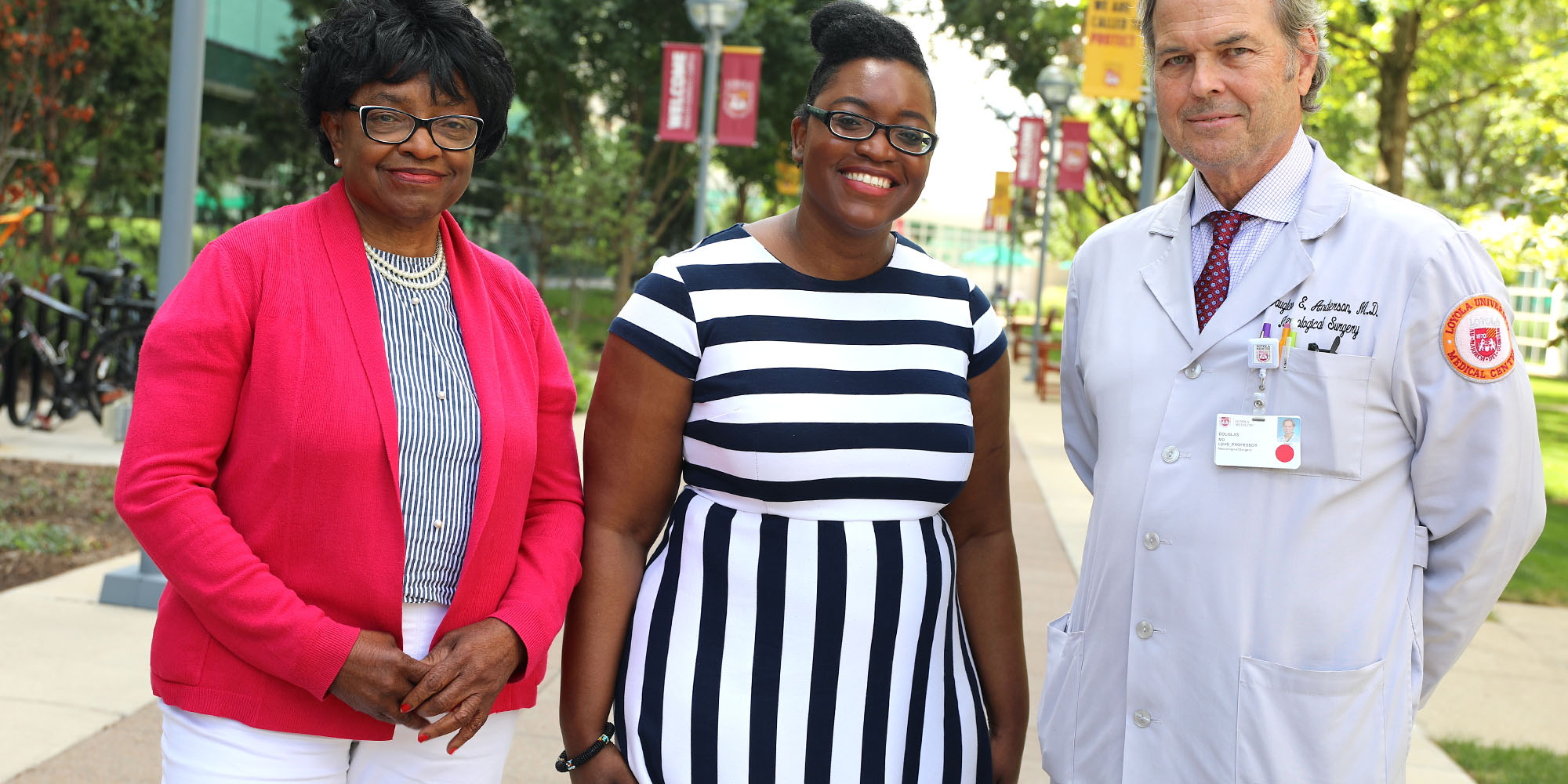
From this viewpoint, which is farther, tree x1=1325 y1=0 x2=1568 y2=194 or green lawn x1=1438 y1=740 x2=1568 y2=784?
tree x1=1325 y1=0 x2=1568 y2=194

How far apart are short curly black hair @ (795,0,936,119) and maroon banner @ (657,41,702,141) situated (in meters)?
12.1

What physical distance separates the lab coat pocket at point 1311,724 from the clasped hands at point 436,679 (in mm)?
1260

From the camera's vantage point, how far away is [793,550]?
235 cm

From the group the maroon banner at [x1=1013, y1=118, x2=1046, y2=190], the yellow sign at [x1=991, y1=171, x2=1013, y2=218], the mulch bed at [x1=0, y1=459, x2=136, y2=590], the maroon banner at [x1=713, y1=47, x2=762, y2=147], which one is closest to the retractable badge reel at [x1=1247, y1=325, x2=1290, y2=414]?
the mulch bed at [x1=0, y1=459, x2=136, y2=590]

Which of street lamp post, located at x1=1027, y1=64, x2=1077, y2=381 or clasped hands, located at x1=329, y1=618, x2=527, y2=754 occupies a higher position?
street lamp post, located at x1=1027, y1=64, x2=1077, y2=381

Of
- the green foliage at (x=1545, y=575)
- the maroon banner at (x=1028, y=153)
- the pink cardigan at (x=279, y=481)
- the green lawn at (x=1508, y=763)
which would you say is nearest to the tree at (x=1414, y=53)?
the green foliage at (x=1545, y=575)

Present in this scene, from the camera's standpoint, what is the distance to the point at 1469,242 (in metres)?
2.14

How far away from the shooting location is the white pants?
83.1 inches

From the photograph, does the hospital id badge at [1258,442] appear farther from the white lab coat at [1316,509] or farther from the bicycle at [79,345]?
the bicycle at [79,345]

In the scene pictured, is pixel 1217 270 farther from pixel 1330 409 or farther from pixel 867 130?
pixel 867 130

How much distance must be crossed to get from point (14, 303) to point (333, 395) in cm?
864

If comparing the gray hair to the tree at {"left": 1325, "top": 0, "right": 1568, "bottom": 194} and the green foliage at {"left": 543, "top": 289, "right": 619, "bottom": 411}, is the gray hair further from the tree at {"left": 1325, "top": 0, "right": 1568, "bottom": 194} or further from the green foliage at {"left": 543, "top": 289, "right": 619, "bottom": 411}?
the tree at {"left": 1325, "top": 0, "right": 1568, "bottom": 194}

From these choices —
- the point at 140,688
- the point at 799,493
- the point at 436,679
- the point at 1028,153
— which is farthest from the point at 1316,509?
the point at 1028,153

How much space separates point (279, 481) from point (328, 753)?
478 millimetres
